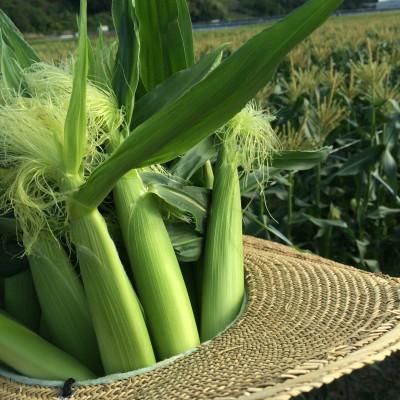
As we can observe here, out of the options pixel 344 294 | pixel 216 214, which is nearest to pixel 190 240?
pixel 216 214

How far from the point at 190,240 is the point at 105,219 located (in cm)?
15

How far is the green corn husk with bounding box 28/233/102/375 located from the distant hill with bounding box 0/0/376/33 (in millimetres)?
20984

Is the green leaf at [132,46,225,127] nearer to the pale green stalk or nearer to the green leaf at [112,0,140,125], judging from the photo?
the green leaf at [112,0,140,125]

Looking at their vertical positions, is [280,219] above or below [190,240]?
below

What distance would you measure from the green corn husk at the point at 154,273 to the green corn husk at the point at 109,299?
0.03 metres

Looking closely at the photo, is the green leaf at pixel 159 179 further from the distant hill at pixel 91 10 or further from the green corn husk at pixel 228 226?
the distant hill at pixel 91 10

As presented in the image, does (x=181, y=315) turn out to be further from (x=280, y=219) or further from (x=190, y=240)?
(x=280, y=219)

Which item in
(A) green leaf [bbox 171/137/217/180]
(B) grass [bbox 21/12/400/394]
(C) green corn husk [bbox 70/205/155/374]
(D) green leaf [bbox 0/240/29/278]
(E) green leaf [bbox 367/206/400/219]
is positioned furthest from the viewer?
(E) green leaf [bbox 367/206/400/219]

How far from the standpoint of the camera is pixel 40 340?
2.68 ft

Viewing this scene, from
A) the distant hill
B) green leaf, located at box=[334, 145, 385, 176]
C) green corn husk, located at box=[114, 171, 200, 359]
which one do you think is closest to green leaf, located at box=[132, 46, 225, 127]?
green corn husk, located at box=[114, 171, 200, 359]

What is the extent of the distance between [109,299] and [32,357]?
137 mm

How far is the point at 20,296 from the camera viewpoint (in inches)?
36.1

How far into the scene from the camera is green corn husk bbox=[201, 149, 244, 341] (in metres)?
0.88

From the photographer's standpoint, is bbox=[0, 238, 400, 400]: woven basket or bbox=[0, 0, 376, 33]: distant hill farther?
bbox=[0, 0, 376, 33]: distant hill
